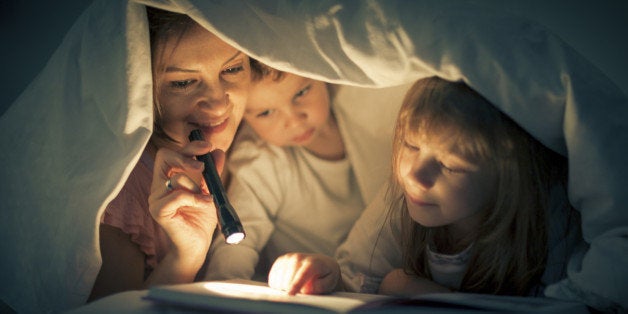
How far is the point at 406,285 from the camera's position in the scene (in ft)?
2.77

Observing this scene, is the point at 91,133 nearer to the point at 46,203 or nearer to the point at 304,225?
the point at 46,203

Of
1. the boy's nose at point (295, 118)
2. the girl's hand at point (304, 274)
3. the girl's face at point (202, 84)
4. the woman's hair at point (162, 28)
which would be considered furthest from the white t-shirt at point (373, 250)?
the woman's hair at point (162, 28)

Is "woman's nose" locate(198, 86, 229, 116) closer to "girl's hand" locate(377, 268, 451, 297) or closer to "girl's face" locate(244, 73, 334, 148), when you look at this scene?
"girl's face" locate(244, 73, 334, 148)

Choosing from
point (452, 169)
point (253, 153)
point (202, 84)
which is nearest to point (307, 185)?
point (253, 153)

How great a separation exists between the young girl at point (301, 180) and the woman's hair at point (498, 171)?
263 millimetres

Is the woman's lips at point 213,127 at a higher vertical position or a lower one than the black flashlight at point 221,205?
higher

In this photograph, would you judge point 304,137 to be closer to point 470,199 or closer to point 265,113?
point 265,113

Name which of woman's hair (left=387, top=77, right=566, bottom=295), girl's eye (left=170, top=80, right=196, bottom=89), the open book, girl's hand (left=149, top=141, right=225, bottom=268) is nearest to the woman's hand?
girl's hand (left=149, top=141, right=225, bottom=268)

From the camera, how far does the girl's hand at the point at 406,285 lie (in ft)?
2.74

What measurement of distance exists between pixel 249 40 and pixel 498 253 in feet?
1.65

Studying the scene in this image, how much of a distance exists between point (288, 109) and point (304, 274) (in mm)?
359

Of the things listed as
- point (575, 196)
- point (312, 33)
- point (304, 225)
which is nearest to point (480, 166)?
point (575, 196)

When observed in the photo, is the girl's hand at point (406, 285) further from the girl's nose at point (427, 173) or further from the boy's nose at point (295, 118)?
the boy's nose at point (295, 118)

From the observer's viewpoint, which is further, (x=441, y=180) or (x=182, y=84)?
(x=182, y=84)
